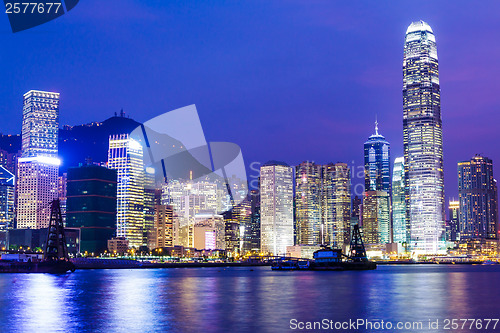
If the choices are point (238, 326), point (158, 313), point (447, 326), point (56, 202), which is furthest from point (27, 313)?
point (56, 202)

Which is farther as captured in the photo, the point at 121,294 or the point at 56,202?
the point at 56,202

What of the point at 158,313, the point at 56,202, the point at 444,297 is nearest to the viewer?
the point at 158,313

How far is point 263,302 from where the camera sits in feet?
217

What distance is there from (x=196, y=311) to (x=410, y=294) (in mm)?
32113

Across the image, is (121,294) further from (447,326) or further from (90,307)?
(447,326)

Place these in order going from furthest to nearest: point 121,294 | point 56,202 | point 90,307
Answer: point 56,202, point 121,294, point 90,307
